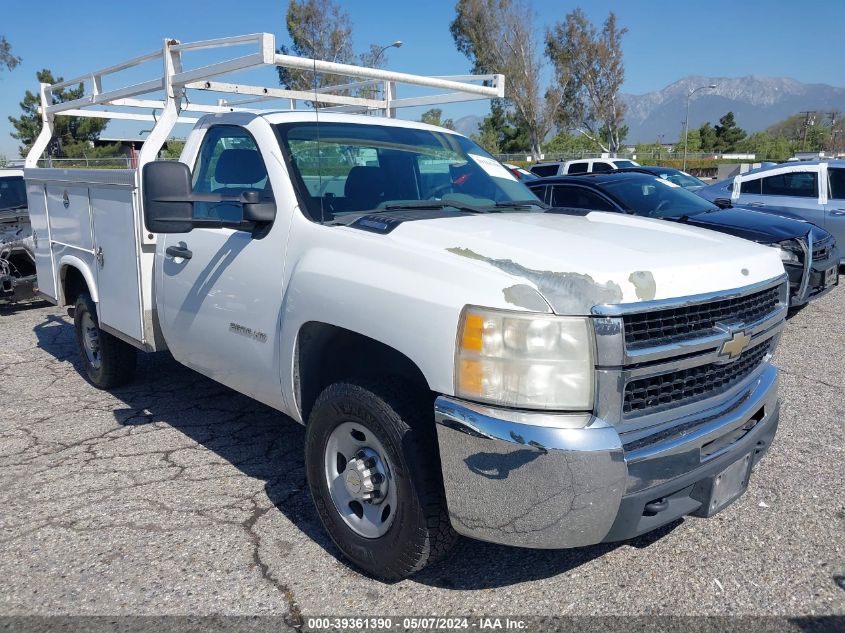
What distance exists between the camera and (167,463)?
4.28 meters

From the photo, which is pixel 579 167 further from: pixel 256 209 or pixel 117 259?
pixel 256 209

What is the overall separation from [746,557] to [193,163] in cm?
350

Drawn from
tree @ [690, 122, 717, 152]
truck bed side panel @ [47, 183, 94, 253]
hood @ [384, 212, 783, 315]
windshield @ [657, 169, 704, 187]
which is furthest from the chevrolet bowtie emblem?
tree @ [690, 122, 717, 152]

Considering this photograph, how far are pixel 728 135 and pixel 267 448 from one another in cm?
8259

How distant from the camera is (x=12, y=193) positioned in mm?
9398

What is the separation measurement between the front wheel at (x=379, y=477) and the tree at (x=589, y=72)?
58.4 meters

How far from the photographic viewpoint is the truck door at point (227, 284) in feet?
11.2

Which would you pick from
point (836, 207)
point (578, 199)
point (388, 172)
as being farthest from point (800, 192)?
point (388, 172)

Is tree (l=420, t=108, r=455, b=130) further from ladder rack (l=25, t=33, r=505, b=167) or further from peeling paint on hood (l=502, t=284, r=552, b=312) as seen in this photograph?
peeling paint on hood (l=502, t=284, r=552, b=312)

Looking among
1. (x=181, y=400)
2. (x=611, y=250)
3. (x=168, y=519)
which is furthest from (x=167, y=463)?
(x=611, y=250)

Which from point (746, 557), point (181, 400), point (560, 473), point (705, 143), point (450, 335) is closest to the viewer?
point (560, 473)

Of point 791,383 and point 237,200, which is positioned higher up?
point 237,200

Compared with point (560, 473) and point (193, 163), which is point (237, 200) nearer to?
point (193, 163)

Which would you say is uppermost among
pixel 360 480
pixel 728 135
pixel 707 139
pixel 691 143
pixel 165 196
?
pixel 728 135
